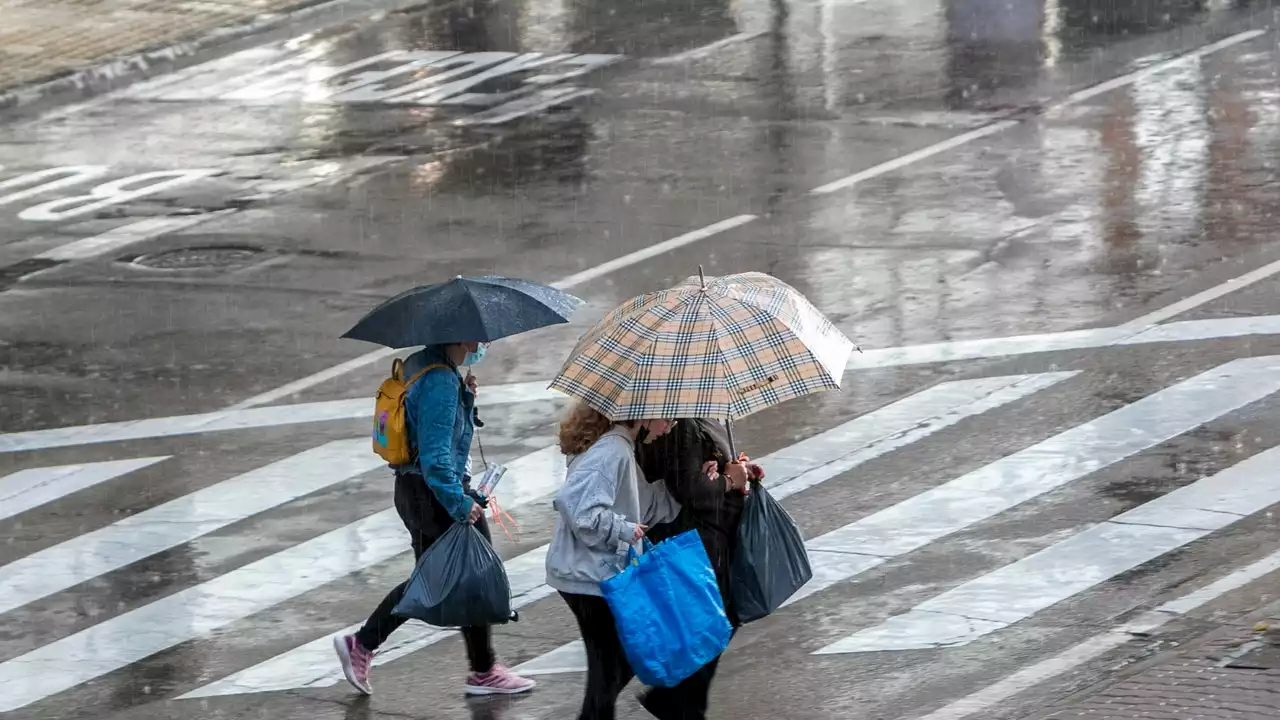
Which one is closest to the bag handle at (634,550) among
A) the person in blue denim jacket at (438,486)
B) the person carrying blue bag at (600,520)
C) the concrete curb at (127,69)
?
the person carrying blue bag at (600,520)

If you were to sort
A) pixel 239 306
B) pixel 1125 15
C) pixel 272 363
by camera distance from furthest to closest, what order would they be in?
pixel 1125 15, pixel 239 306, pixel 272 363

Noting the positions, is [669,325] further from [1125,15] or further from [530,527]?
[1125,15]

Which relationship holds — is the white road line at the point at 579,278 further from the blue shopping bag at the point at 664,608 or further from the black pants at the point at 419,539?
the blue shopping bag at the point at 664,608

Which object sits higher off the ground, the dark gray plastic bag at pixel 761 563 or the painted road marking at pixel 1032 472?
the dark gray plastic bag at pixel 761 563

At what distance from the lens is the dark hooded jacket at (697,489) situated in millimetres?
7402

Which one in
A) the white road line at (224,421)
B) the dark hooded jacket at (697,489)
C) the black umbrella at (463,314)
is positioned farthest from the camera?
the white road line at (224,421)

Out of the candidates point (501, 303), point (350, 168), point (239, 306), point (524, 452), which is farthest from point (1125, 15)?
point (501, 303)

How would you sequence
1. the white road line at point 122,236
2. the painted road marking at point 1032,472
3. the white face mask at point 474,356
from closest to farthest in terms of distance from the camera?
the white face mask at point 474,356 < the painted road marking at point 1032,472 < the white road line at point 122,236

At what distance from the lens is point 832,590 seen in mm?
9625

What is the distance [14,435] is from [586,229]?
5284mm

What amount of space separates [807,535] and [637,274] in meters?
5.20

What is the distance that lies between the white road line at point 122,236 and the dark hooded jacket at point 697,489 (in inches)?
422

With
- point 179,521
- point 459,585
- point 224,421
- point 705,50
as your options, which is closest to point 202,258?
point 224,421

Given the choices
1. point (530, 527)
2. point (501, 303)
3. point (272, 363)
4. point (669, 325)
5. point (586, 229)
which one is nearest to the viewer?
point (669, 325)
